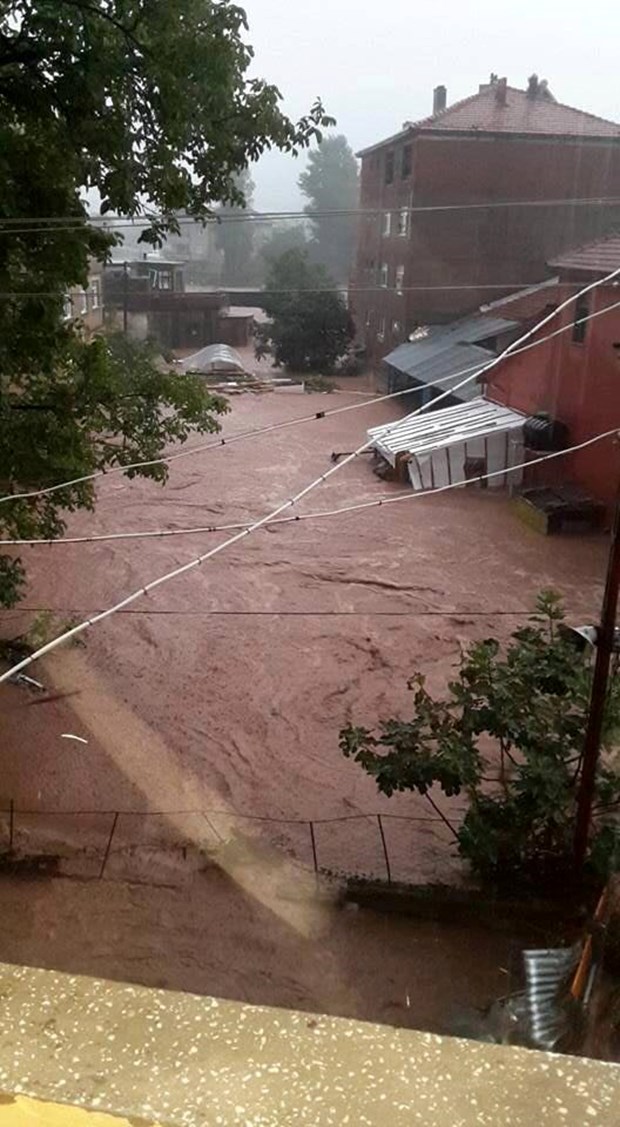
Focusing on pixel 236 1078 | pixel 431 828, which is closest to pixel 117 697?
pixel 431 828

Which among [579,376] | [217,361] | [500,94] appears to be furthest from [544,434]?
[217,361]

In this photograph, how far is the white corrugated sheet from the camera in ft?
Answer: 14.0

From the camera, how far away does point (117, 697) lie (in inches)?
136

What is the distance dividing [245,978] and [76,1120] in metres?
1.64

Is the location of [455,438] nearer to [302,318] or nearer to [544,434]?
[544,434]

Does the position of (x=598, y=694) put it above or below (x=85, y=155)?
below

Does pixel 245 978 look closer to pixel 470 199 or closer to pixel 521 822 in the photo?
pixel 521 822

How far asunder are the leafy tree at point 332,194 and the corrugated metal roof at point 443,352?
941 millimetres

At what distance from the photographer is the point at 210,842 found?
8.26 feet

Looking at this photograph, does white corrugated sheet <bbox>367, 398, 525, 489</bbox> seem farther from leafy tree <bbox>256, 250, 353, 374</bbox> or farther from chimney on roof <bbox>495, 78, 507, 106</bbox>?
chimney on roof <bbox>495, 78, 507, 106</bbox>

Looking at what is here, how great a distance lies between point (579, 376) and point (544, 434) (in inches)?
16.7

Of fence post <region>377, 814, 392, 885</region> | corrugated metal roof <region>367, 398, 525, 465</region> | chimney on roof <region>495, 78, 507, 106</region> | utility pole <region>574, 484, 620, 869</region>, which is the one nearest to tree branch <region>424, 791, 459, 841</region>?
fence post <region>377, 814, 392, 885</region>

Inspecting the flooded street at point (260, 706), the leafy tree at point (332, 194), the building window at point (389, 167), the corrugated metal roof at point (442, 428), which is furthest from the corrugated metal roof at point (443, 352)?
the leafy tree at point (332, 194)

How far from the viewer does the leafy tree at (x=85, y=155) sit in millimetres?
2082
